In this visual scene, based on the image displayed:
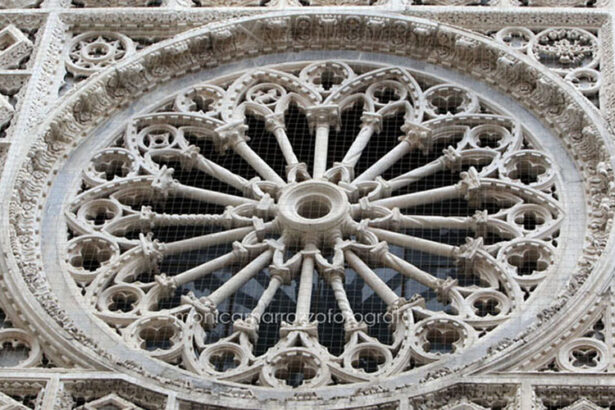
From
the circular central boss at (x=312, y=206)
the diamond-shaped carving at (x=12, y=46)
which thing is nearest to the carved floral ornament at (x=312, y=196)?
the circular central boss at (x=312, y=206)

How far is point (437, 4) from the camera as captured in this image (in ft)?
78.3

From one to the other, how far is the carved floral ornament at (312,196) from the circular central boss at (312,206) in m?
0.02

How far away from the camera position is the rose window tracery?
19.8 meters

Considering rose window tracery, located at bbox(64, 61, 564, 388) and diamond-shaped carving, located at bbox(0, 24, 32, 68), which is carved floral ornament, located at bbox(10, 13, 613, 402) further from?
diamond-shaped carving, located at bbox(0, 24, 32, 68)

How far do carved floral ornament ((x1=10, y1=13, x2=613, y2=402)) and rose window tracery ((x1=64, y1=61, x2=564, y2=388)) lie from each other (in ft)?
0.07

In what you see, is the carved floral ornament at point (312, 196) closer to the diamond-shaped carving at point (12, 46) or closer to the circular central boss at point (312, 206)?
the circular central boss at point (312, 206)

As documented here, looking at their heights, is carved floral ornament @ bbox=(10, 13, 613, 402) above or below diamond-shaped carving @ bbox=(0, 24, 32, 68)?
below

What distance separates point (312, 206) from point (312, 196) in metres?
0.11

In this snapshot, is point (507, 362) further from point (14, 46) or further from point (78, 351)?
point (14, 46)

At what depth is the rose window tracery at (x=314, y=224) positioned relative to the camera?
19.8 metres

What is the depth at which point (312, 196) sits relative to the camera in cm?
2147

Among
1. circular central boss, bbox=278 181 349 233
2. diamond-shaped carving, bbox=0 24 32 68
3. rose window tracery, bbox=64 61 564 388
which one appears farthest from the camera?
diamond-shaped carving, bbox=0 24 32 68

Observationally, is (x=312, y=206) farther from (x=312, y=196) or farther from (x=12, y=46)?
(x=12, y=46)

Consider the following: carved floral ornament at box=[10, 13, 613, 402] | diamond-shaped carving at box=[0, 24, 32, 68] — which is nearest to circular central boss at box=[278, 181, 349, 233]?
carved floral ornament at box=[10, 13, 613, 402]
